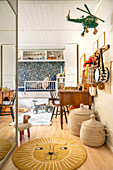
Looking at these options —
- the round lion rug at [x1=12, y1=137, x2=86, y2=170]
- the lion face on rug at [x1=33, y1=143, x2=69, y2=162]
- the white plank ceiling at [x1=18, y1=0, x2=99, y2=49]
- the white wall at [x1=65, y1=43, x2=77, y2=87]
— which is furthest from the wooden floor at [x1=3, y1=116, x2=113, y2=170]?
the white wall at [x1=65, y1=43, x2=77, y2=87]

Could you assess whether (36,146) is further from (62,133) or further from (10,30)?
(10,30)

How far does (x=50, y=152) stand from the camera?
2.01 meters

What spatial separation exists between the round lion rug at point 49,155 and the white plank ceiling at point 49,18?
2.66 metres

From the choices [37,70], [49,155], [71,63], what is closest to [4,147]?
[49,155]

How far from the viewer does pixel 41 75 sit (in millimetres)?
6832

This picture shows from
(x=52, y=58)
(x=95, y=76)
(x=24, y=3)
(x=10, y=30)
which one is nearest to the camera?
(x=10, y=30)

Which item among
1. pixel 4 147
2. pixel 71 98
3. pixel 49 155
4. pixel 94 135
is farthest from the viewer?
pixel 71 98

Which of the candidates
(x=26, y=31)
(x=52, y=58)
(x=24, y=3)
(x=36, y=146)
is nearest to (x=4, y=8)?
(x=24, y=3)

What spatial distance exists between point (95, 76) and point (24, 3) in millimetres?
2031

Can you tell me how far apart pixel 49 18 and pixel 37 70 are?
3630 millimetres

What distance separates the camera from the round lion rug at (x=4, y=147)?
1729mm

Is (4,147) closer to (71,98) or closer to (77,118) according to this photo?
(77,118)

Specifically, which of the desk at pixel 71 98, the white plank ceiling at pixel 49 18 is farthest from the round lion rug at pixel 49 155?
the white plank ceiling at pixel 49 18

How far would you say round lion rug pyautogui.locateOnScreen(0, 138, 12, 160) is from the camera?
1729 mm
